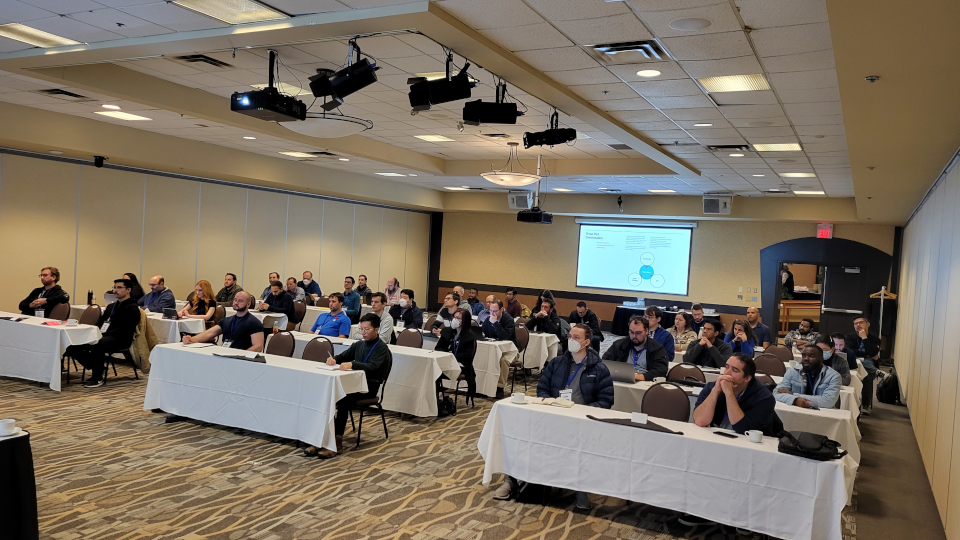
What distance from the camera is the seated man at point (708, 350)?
855cm

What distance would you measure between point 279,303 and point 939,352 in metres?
9.39

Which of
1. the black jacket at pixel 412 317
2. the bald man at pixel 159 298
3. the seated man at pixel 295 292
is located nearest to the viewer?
the black jacket at pixel 412 317

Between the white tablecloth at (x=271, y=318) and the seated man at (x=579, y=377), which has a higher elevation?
the seated man at (x=579, y=377)

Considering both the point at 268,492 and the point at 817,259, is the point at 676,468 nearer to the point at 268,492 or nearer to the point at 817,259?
the point at 268,492

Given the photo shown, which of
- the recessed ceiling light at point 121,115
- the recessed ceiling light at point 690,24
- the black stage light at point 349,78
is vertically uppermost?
the recessed ceiling light at point 121,115

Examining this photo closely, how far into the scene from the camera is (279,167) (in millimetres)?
14812

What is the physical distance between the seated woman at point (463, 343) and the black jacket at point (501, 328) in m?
0.90

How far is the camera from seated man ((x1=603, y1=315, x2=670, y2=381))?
7602mm

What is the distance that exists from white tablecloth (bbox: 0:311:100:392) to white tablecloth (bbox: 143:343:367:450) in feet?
5.53

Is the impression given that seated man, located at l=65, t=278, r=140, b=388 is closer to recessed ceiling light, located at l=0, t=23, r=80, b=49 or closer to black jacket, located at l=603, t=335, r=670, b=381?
recessed ceiling light, located at l=0, t=23, r=80, b=49

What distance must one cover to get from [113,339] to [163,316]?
144cm

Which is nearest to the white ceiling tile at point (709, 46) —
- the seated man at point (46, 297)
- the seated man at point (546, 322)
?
the seated man at point (546, 322)

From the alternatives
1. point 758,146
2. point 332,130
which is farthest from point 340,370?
point 758,146

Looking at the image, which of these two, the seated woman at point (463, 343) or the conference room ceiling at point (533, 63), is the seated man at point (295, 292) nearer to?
the conference room ceiling at point (533, 63)
